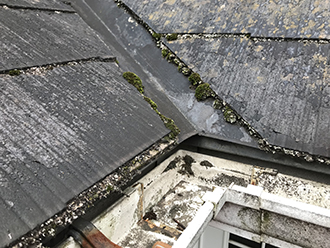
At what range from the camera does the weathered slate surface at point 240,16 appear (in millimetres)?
2990

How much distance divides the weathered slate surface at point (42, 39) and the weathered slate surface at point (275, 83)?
48.1 inches

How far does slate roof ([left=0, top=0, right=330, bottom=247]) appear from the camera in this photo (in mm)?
1583

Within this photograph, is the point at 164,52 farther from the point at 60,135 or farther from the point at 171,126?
the point at 60,135

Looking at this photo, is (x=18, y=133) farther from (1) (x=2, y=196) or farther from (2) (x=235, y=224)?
(2) (x=235, y=224)

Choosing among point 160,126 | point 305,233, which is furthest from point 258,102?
point 305,233

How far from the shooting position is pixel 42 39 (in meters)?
2.66

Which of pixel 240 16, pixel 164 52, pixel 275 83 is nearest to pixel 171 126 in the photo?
pixel 275 83

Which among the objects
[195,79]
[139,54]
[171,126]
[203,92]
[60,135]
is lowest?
[60,135]

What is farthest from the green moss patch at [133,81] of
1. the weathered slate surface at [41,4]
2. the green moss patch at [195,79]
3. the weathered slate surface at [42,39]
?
the weathered slate surface at [41,4]

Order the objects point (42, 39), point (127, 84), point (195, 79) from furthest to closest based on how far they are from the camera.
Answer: point (195, 79) → point (127, 84) → point (42, 39)

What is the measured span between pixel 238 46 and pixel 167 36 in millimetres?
967

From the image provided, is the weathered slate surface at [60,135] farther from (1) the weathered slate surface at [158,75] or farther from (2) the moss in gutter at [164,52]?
(2) the moss in gutter at [164,52]

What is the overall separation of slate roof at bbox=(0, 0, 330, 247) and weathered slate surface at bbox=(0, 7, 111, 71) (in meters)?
0.01

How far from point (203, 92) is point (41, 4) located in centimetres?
236
